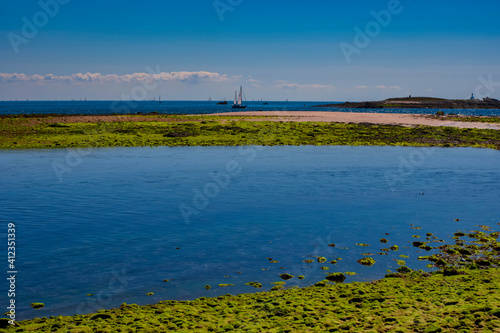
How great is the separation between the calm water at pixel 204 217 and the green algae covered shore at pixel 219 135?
14174 millimetres

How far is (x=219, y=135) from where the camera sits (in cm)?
6175

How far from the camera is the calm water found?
13.0 m

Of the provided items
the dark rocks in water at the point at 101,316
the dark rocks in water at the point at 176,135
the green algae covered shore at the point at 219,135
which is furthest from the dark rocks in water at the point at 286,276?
the dark rocks in water at the point at 176,135

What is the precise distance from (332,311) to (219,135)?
52.0m

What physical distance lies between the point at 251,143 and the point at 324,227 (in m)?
36.9

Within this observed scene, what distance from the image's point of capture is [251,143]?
180 feet

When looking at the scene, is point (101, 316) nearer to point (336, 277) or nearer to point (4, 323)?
point (4, 323)

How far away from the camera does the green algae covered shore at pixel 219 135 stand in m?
53.2

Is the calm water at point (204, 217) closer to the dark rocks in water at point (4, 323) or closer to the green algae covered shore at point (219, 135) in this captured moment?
the dark rocks in water at point (4, 323)

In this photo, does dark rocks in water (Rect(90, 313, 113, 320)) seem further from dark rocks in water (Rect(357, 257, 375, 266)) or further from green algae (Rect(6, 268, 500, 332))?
dark rocks in water (Rect(357, 257, 375, 266))

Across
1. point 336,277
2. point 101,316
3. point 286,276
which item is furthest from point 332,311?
point 101,316

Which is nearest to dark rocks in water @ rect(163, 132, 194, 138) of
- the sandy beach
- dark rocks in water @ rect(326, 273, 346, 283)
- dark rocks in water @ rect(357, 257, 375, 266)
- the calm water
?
the calm water

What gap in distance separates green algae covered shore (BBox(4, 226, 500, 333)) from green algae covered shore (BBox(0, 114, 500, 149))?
138 feet

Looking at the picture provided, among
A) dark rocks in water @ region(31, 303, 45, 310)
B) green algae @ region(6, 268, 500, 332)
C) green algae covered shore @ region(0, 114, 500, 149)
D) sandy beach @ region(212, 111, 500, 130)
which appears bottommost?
dark rocks in water @ region(31, 303, 45, 310)
